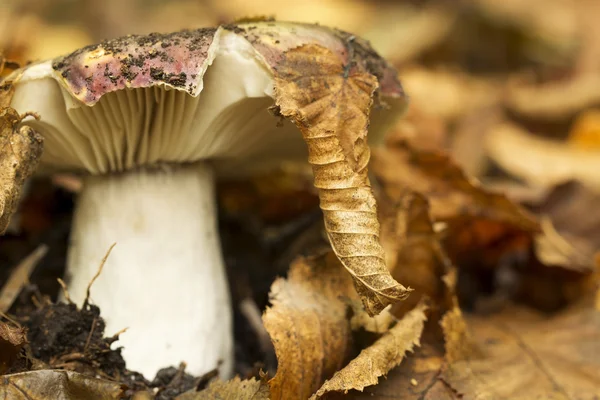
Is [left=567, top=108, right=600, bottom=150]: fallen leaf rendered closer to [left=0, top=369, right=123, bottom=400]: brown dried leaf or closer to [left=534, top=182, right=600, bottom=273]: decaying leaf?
[left=534, top=182, right=600, bottom=273]: decaying leaf

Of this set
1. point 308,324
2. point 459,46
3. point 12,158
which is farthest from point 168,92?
point 459,46

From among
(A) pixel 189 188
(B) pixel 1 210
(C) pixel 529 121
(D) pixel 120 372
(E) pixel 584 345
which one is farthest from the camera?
(C) pixel 529 121

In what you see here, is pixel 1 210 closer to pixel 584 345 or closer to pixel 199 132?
pixel 199 132

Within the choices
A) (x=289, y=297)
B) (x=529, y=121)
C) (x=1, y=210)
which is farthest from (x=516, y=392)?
(x=529, y=121)

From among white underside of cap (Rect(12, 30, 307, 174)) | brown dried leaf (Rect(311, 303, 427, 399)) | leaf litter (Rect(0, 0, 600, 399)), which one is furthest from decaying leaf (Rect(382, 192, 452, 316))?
white underside of cap (Rect(12, 30, 307, 174))

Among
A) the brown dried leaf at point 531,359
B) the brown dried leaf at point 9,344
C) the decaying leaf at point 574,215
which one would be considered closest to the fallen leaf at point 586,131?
the decaying leaf at point 574,215

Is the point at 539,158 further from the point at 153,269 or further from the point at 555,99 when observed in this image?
the point at 153,269

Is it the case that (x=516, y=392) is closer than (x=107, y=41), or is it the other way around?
(x=107, y=41)
